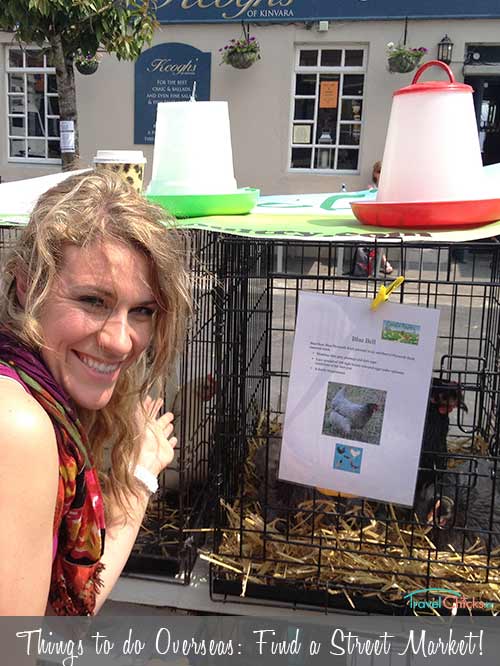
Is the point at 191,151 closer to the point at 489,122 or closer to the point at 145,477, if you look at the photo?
the point at 145,477

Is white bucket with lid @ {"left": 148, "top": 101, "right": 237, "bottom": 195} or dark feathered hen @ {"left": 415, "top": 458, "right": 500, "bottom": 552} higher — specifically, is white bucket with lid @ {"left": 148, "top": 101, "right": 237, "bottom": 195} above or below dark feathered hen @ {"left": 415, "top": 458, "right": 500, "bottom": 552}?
above

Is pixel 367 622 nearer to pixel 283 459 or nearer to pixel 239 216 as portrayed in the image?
pixel 283 459

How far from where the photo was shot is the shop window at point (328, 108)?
9070 millimetres

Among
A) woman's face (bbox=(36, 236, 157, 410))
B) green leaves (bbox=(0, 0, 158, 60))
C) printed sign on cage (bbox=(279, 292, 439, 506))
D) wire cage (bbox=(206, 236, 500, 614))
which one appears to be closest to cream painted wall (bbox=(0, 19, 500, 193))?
green leaves (bbox=(0, 0, 158, 60))

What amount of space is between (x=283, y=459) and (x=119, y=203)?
0.88m

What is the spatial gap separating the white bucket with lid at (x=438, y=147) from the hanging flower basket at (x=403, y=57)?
7.47m

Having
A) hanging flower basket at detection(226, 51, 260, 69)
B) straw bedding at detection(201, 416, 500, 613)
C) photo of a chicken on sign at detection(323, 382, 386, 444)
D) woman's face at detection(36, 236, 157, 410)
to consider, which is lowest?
straw bedding at detection(201, 416, 500, 613)

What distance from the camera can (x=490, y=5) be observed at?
8.47 meters

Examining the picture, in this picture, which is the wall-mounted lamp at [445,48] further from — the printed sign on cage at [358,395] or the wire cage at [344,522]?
the printed sign on cage at [358,395]

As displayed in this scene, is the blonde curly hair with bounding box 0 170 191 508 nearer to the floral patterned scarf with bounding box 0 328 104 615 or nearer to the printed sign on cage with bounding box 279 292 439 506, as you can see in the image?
the floral patterned scarf with bounding box 0 328 104 615

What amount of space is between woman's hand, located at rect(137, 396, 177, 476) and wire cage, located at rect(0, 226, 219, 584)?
330 millimetres

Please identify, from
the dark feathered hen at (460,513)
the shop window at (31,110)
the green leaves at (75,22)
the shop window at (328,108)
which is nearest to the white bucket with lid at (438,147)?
the dark feathered hen at (460,513)

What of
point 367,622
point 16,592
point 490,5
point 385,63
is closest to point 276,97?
point 385,63

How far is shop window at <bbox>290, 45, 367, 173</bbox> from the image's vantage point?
29.8 ft
